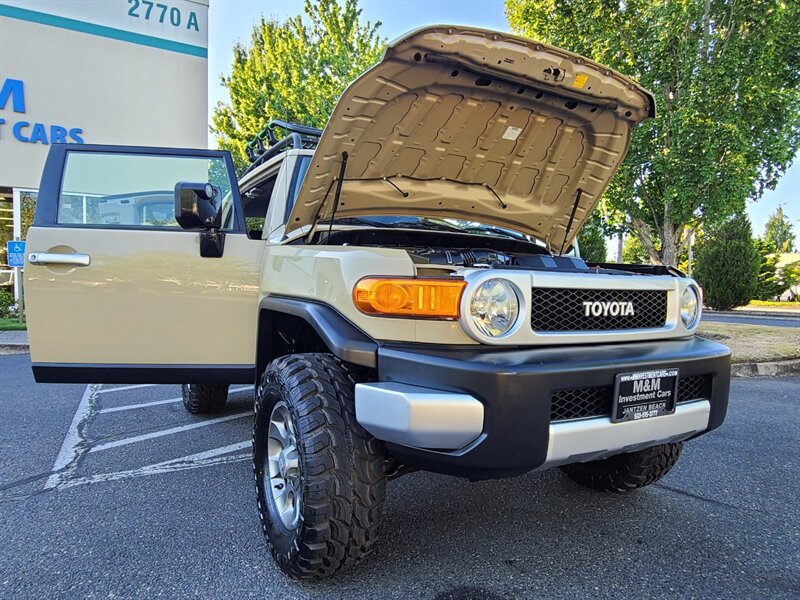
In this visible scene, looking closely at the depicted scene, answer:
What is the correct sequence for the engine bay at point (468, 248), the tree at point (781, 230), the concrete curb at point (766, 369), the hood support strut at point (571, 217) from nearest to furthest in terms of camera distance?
1. the engine bay at point (468, 248)
2. the hood support strut at point (571, 217)
3. the concrete curb at point (766, 369)
4. the tree at point (781, 230)

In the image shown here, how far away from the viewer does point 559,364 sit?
180cm

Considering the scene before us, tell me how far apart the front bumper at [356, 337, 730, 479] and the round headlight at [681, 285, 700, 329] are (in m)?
0.58

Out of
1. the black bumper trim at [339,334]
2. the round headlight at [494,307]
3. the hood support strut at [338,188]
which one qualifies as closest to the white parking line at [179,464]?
the black bumper trim at [339,334]

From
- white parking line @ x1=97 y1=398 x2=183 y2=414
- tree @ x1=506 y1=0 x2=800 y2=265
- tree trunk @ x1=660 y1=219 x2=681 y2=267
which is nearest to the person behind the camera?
white parking line @ x1=97 y1=398 x2=183 y2=414

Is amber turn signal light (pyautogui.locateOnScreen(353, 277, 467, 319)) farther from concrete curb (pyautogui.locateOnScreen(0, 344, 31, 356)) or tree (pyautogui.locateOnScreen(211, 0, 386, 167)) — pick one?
tree (pyautogui.locateOnScreen(211, 0, 386, 167))

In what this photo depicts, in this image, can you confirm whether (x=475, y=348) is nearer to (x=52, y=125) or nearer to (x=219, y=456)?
(x=219, y=456)

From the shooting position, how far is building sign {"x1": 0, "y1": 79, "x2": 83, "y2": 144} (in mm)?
10719

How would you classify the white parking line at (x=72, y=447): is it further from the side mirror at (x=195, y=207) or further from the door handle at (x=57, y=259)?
the side mirror at (x=195, y=207)

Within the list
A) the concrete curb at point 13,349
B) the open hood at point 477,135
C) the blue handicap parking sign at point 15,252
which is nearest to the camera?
the open hood at point 477,135

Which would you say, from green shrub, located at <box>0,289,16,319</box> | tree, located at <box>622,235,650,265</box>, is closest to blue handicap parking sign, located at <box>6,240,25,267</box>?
green shrub, located at <box>0,289,16,319</box>

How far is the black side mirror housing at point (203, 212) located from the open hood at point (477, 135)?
509 millimetres

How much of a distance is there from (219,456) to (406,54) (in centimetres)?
277

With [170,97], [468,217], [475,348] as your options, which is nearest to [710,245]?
[170,97]

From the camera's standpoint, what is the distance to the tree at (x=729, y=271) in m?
20.3
